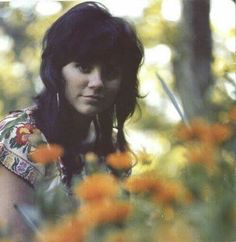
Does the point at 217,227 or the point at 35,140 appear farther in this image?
the point at 35,140

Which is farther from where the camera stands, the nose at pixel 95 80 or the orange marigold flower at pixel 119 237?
the nose at pixel 95 80

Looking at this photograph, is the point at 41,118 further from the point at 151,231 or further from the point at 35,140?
the point at 151,231

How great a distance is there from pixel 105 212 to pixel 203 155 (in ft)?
0.31

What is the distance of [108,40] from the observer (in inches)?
32.5

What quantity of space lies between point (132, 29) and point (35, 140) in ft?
0.80

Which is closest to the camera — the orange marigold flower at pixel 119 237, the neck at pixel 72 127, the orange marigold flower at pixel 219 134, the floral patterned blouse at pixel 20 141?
the orange marigold flower at pixel 119 237

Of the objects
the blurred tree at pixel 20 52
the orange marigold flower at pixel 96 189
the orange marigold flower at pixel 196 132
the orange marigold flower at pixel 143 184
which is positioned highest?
the orange marigold flower at pixel 96 189

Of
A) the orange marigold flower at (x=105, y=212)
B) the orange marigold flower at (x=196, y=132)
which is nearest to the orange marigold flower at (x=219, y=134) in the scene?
the orange marigold flower at (x=196, y=132)

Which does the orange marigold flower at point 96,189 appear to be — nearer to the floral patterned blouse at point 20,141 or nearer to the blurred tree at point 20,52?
the floral patterned blouse at point 20,141

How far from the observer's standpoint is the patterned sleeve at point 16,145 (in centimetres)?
72

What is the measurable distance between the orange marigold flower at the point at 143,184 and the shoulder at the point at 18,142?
0.35 metres

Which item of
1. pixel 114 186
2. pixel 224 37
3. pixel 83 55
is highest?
pixel 114 186

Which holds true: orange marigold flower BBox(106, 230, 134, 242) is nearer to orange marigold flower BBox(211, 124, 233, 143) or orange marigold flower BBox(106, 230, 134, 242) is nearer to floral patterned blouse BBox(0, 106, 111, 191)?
orange marigold flower BBox(211, 124, 233, 143)

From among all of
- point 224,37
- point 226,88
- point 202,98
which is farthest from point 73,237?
point 224,37
